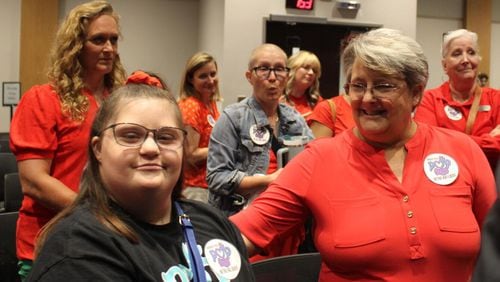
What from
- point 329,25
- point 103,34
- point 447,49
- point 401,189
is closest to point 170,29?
point 329,25

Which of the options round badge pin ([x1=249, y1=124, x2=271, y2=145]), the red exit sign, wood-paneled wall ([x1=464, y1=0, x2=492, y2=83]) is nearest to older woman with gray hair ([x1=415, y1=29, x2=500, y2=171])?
round badge pin ([x1=249, y1=124, x2=271, y2=145])

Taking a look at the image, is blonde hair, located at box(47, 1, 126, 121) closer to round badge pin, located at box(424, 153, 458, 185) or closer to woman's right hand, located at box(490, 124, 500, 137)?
round badge pin, located at box(424, 153, 458, 185)

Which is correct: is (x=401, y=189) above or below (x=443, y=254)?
above

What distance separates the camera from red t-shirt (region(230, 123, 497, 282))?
1642 millimetres

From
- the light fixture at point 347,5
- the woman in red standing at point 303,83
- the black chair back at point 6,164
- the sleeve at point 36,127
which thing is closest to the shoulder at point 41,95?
the sleeve at point 36,127

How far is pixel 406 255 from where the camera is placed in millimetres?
1630

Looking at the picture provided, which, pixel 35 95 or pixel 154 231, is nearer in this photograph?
pixel 154 231

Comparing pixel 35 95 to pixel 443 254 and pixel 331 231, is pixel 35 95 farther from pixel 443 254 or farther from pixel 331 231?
pixel 443 254

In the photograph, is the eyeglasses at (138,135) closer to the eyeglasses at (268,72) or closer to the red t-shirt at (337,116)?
the eyeglasses at (268,72)

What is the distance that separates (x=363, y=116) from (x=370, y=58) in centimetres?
18

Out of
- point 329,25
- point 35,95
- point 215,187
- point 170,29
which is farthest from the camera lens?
point 170,29

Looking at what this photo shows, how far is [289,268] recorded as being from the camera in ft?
5.52

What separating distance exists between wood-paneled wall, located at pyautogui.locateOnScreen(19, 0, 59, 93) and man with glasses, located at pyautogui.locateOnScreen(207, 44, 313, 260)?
6098 millimetres

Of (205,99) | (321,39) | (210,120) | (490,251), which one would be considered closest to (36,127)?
(490,251)
